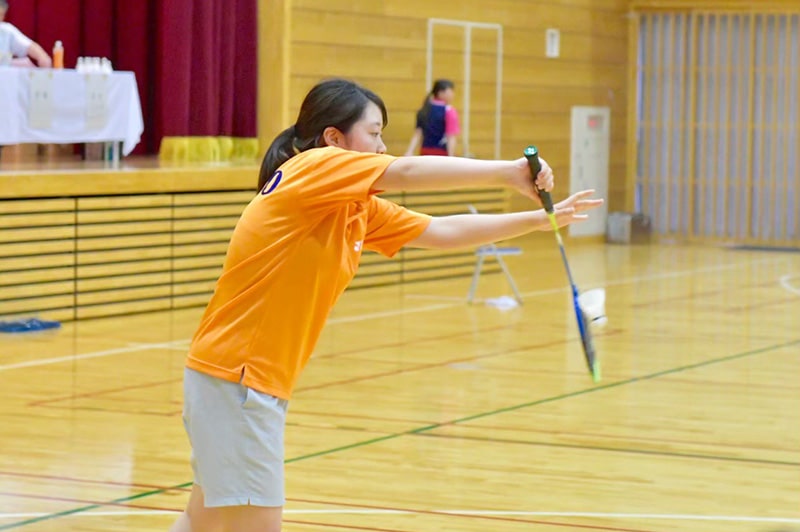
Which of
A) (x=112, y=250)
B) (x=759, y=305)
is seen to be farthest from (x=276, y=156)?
(x=759, y=305)

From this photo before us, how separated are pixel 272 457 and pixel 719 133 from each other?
55.4 ft

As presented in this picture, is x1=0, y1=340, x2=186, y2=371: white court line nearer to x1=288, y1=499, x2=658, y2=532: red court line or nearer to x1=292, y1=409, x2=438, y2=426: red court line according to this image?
x1=292, y1=409, x2=438, y2=426: red court line

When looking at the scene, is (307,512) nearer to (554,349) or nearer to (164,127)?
(554,349)

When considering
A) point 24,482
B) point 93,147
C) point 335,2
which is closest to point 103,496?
point 24,482

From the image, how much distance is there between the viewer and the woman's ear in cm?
329

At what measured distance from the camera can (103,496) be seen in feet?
17.1

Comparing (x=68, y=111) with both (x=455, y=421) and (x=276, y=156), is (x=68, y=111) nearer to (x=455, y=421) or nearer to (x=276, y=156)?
(x=455, y=421)

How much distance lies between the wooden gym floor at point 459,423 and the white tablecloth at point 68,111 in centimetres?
188

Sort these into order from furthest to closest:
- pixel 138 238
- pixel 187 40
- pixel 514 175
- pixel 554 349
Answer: pixel 187 40
pixel 138 238
pixel 554 349
pixel 514 175

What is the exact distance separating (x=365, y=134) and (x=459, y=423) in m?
3.65

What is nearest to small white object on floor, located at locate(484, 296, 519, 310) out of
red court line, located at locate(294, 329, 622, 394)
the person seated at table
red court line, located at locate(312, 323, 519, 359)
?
red court line, located at locate(312, 323, 519, 359)

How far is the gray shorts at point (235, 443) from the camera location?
3.14 metres

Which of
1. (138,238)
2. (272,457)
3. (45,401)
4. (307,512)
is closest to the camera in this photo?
(272,457)

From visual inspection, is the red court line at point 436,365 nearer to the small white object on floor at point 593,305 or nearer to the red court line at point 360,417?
the red court line at point 360,417
